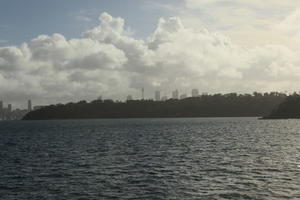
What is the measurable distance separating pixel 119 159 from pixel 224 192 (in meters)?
30.4

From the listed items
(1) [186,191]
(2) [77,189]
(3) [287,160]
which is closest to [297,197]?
(1) [186,191]

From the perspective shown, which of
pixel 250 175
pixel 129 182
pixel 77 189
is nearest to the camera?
pixel 77 189

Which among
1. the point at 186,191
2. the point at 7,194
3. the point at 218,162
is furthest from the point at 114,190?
the point at 218,162

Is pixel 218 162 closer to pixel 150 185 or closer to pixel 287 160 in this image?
pixel 287 160

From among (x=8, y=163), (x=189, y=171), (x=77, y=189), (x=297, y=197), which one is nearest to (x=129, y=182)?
(x=77, y=189)

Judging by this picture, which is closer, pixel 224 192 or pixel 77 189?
pixel 224 192

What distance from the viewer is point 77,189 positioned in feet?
132

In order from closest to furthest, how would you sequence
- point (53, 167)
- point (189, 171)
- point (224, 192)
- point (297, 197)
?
point (297, 197)
point (224, 192)
point (189, 171)
point (53, 167)

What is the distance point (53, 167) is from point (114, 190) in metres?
20.7

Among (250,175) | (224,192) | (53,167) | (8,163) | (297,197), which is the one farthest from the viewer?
(8,163)

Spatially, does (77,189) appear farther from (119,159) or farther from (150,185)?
(119,159)

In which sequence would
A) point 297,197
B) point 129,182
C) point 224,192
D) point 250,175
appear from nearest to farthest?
point 297,197 < point 224,192 < point 129,182 < point 250,175

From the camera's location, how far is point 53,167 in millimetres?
56750

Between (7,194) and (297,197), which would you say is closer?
(297,197)
